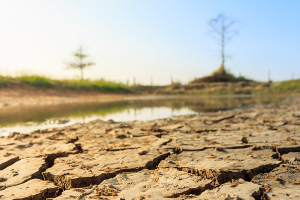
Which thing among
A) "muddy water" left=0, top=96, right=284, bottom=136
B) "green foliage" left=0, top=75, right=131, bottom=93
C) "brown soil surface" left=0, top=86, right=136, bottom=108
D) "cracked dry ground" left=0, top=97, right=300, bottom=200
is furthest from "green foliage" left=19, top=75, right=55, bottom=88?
"cracked dry ground" left=0, top=97, right=300, bottom=200

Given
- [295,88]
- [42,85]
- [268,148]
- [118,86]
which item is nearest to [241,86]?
[295,88]

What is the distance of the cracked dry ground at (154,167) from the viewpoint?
1560mm

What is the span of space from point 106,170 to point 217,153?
1067mm

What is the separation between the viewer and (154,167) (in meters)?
2.12

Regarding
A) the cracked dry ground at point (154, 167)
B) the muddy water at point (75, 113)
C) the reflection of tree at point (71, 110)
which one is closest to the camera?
the cracked dry ground at point (154, 167)

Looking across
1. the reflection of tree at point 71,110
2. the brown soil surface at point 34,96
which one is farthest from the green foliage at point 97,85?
the reflection of tree at point 71,110

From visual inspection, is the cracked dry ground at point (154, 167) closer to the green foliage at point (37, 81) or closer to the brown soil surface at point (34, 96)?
the brown soil surface at point (34, 96)

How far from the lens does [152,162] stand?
7.02 feet

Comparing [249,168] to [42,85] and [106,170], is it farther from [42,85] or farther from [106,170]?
[42,85]

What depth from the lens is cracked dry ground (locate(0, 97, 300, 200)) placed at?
5.12ft

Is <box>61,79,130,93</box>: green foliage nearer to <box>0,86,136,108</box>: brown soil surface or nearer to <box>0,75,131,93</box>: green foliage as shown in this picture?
<box>0,75,131,93</box>: green foliage

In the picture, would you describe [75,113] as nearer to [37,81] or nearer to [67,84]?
[37,81]

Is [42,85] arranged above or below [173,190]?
above

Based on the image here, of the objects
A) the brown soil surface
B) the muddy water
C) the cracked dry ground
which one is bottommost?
the cracked dry ground
